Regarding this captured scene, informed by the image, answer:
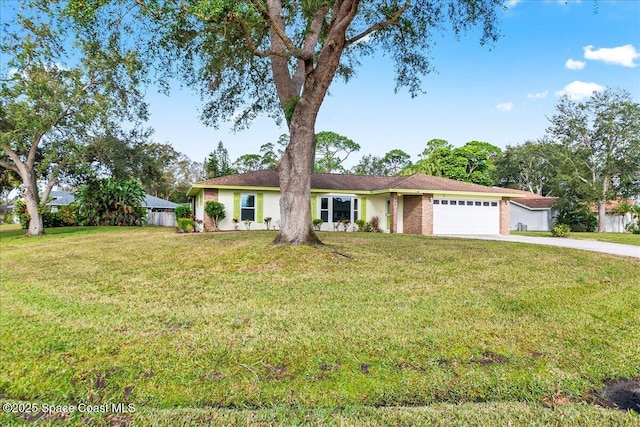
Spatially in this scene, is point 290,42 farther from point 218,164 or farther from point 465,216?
point 218,164

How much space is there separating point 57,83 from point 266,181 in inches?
398

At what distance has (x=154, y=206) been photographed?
34312mm

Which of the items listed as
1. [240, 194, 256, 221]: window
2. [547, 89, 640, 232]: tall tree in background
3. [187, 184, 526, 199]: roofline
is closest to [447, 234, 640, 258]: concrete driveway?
[187, 184, 526, 199]: roofline

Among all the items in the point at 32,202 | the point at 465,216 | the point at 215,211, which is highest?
the point at 32,202

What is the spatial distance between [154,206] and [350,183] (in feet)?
71.5

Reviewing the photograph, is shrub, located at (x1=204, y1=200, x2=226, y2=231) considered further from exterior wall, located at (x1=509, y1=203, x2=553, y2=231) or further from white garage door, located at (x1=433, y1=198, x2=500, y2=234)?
exterior wall, located at (x1=509, y1=203, x2=553, y2=231)

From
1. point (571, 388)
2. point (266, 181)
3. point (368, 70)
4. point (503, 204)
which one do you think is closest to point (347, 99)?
point (368, 70)

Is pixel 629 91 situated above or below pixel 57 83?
above

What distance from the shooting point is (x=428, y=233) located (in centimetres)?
1853

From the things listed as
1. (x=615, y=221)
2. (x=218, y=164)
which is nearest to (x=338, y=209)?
(x=218, y=164)

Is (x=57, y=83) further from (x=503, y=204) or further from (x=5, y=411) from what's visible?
(x=503, y=204)

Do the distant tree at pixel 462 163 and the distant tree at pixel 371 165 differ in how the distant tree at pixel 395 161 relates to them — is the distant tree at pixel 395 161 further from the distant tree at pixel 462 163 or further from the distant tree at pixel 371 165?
the distant tree at pixel 462 163

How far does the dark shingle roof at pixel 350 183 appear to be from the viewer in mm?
18328

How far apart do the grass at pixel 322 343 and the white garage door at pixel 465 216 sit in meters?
11.9
